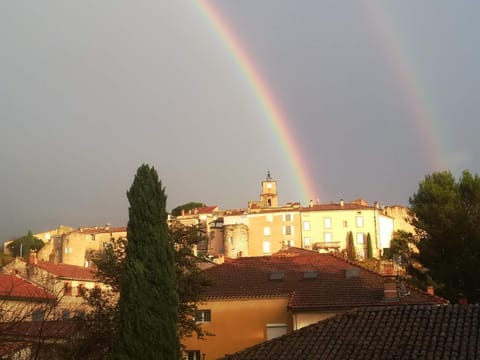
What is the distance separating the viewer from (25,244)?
119312 mm

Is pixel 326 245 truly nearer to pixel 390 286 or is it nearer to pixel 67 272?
pixel 67 272

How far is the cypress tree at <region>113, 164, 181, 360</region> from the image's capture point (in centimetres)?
1575

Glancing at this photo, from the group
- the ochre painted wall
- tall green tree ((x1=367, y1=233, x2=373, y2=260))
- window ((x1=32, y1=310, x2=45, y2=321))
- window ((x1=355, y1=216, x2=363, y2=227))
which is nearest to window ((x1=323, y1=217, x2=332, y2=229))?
window ((x1=355, y1=216, x2=363, y2=227))

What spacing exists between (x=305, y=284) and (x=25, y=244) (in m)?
100.0

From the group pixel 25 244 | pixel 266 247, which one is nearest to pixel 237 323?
pixel 266 247

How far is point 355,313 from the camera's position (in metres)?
20.6

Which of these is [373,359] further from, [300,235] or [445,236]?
[300,235]

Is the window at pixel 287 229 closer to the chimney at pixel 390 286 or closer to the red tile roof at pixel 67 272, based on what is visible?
the red tile roof at pixel 67 272

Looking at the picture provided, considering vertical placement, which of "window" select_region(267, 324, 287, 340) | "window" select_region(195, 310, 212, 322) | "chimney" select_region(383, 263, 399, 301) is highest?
"chimney" select_region(383, 263, 399, 301)

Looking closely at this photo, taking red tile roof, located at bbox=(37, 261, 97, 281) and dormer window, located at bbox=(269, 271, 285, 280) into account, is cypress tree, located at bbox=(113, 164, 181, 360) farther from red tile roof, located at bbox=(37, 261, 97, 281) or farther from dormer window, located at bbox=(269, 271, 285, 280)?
red tile roof, located at bbox=(37, 261, 97, 281)

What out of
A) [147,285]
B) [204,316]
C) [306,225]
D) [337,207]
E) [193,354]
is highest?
[337,207]

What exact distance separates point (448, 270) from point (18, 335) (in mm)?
30305

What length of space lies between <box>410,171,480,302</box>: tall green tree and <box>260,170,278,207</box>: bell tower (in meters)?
73.8

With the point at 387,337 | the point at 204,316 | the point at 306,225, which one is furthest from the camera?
the point at 306,225
